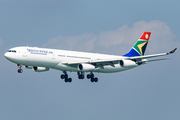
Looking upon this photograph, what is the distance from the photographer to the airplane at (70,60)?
66.9 m

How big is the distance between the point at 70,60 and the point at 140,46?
62.6 ft

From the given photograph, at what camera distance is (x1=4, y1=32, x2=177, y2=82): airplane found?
219 ft

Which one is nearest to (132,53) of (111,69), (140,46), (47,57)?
(140,46)

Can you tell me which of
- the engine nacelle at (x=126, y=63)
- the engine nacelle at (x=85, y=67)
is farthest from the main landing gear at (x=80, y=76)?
the engine nacelle at (x=126, y=63)

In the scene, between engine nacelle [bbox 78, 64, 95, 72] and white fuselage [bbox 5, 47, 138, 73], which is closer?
white fuselage [bbox 5, 47, 138, 73]

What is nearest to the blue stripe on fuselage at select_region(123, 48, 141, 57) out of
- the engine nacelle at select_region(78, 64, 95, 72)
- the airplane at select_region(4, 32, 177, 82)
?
the airplane at select_region(4, 32, 177, 82)

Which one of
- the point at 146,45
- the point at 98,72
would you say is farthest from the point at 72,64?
the point at 146,45

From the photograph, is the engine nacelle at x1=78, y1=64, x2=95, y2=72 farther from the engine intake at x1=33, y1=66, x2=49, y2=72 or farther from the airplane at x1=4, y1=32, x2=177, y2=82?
the engine intake at x1=33, y1=66, x2=49, y2=72

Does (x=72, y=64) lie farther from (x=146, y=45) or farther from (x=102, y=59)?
(x=146, y=45)

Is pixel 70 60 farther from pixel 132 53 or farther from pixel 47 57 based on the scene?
pixel 132 53

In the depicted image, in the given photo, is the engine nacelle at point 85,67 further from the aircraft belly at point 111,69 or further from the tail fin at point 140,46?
the tail fin at point 140,46

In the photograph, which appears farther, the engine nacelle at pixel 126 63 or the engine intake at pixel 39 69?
the engine intake at pixel 39 69

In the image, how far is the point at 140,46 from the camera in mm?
84062

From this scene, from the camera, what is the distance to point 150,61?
7369cm
